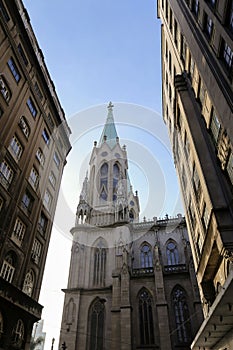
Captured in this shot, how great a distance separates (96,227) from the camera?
44125 millimetres

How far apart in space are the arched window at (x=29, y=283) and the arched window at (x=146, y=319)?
18.1m

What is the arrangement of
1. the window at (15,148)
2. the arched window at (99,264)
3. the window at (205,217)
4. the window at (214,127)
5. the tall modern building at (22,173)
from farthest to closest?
the arched window at (99,264), the window at (15,148), the window at (205,217), the tall modern building at (22,173), the window at (214,127)

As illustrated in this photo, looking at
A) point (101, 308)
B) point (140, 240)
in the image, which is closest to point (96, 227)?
point (140, 240)

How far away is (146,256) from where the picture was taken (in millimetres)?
41469

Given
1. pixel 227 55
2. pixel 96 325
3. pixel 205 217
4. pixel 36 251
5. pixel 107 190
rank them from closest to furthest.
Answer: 1. pixel 227 55
2. pixel 205 217
3. pixel 36 251
4. pixel 96 325
5. pixel 107 190

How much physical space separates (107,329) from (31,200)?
21.6 metres

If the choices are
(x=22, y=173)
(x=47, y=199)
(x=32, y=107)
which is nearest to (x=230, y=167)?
(x=22, y=173)

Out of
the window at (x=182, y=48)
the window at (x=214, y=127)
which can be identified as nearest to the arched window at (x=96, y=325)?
the window at (x=214, y=127)

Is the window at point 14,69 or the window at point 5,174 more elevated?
the window at point 14,69

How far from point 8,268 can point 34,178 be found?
8.37m

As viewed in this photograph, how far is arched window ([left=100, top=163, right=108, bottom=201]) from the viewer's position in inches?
2077

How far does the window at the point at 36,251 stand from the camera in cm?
2221

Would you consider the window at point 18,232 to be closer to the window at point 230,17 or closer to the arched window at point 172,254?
the window at point 230,17

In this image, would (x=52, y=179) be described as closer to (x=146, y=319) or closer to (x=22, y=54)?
(x=22, y=54)
